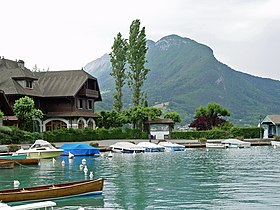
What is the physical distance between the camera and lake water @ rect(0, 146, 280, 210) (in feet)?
67.9

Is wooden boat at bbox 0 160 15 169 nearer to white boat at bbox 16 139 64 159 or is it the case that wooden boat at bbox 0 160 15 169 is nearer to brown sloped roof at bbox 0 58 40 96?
white boat at bbox 16 139 64 159

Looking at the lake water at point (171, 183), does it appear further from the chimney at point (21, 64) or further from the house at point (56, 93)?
the chimney at point (21, 64)

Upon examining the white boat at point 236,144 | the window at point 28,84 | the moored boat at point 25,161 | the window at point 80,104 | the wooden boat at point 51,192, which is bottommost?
the wooden boat at point 51,192

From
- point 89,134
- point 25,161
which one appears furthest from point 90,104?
point 25,161

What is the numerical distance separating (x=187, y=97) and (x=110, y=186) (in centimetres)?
16965

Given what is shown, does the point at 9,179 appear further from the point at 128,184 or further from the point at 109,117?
the point at 109,117

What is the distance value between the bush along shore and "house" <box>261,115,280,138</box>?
5.28 m

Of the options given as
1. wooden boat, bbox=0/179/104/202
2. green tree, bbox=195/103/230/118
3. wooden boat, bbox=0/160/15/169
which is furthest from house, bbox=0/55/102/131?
wooden boat, bbox=0/179/104/202

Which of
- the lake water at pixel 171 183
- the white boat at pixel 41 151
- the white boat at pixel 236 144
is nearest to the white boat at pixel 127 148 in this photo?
the white boat at pixel 41 151

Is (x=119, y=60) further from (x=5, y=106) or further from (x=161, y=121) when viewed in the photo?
(x=5, y=106)

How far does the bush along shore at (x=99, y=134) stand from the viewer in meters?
55.1

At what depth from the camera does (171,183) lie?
27703 mm

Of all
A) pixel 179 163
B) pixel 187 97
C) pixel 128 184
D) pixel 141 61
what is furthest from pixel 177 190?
pixel 187 97

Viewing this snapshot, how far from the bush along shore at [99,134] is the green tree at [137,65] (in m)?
7.55
